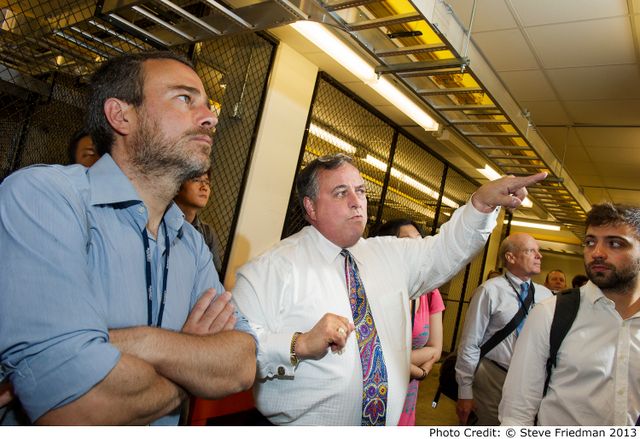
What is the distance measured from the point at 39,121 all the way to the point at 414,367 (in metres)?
4.27

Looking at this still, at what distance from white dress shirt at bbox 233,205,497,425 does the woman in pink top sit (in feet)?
1.95

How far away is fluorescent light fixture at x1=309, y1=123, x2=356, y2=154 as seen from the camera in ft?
15.3

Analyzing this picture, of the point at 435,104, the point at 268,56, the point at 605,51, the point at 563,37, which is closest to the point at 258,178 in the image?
the point at 268,56

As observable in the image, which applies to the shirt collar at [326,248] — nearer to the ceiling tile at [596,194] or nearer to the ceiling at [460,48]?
the ceiling at [460,48]

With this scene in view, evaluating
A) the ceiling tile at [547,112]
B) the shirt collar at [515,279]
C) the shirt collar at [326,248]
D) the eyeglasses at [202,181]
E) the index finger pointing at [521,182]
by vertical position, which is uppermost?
the ceiling tile at [547,112]

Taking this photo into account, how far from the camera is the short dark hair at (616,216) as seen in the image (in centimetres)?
182

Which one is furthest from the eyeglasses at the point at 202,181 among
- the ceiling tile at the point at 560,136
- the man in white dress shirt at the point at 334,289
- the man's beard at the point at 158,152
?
the ceiling tile at the point at 560,136

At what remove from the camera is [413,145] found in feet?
20.6

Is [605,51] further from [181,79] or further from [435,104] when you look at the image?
[181,79]

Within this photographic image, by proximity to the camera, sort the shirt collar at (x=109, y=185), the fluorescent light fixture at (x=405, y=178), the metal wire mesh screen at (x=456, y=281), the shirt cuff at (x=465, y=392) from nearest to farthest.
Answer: the shirt collar at (x=109, y=185) < the shirt cuff at (x=465, y=392) < the fluorescent light fixture at (x=405, y=178) < the metal wire mesh screen at (x=456, y=281)

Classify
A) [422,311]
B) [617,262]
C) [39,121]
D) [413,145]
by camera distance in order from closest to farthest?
1. [617,262]
2. [422,311]
3. [39,121]
4. [413,145]

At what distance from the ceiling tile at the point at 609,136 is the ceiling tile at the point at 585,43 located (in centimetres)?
166

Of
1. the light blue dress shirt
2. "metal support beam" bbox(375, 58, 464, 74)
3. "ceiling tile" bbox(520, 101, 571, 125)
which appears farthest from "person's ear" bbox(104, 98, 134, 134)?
"ceiling tile" bbox(520, 101, 571, 125)

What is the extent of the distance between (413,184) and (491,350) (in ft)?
13.0
